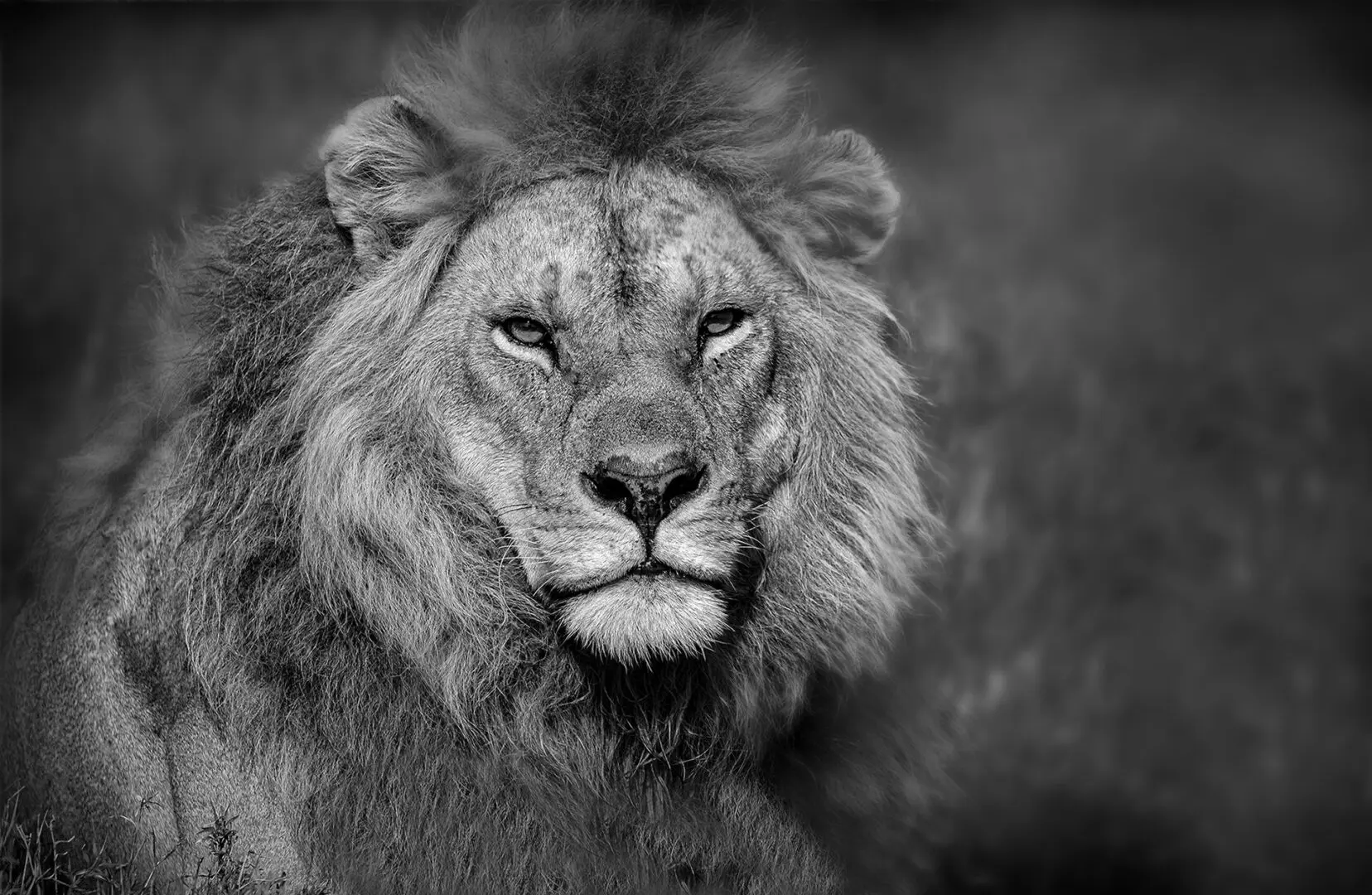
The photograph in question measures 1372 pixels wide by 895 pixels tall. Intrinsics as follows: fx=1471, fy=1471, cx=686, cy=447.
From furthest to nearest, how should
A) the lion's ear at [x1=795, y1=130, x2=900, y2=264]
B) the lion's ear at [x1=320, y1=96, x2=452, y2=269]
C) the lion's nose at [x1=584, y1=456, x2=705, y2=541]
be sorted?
the lion's ear at [x1=795, y1=130, x2=900, y2=264] < the lion's ear at [x1=320, y1=96, x2=452, y2=269] < the lion's nose at [x1=584, y1=456, x2=705, y2=541]

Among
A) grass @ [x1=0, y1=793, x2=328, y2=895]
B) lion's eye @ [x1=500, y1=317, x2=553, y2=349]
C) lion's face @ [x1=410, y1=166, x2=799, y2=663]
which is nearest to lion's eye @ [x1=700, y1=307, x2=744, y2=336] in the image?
lion's face @ [x1=410, y1=166, x2=799, y2=663]

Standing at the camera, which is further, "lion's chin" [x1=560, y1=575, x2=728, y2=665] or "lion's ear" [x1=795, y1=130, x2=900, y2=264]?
"lion's ear" [x1=795, y1=130, x2=900, y2=264]

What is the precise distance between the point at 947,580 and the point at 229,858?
3.51 m

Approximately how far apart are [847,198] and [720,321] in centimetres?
64

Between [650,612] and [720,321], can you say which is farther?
[720,321]

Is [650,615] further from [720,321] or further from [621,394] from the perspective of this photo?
[720,321]

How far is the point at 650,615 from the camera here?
339cm

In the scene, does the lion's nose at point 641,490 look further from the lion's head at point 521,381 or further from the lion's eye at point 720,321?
the lion's eye at point 720,321

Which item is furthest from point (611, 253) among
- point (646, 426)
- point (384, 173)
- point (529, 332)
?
point (384, 173)

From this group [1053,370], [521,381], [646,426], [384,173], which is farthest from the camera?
[1053,370]

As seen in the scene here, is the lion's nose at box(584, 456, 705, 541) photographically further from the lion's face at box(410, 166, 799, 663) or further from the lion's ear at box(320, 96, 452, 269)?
the lion's ear at box(320, 96, 452, 269)

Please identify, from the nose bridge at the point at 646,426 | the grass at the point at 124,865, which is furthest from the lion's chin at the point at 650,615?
the grass at the point at 124,865

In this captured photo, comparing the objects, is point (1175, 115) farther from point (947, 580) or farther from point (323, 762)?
point (323, 762)

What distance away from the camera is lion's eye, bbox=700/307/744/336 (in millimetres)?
3801
